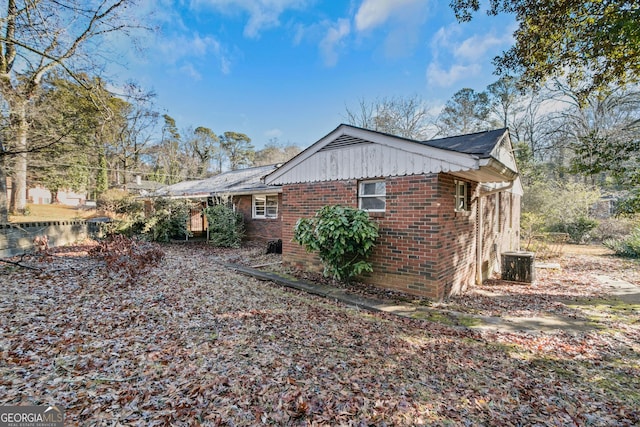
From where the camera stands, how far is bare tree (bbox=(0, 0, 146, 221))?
6285 millimetres

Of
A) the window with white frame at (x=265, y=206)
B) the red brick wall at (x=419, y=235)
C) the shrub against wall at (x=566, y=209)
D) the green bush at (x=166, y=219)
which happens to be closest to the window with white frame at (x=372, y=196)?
the red brick wall at (x=419, y=235)

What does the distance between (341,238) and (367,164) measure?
190 centimetres

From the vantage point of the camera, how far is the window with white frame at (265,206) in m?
12.9

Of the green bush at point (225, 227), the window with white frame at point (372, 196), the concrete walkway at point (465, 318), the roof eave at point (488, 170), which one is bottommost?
the concrete walkway at point (465, 318)

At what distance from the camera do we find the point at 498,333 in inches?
175

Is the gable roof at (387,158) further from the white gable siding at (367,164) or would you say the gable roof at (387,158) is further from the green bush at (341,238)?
the green bush at (341,238)

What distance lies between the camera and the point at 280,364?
318cm

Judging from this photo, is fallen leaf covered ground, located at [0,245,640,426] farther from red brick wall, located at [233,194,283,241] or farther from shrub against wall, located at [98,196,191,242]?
shrub against wall, located at [98,196,191,242]

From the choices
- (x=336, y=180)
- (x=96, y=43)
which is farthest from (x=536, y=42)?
(x=96, y=43)

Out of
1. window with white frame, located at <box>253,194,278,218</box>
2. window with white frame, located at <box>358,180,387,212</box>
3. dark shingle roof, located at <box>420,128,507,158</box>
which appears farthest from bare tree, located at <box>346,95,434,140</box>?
window with white frame, located at <box>358,180,387,212</box>

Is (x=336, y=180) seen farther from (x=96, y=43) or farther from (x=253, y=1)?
(x=96, y=43)

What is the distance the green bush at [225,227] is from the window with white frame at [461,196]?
945 centimetres

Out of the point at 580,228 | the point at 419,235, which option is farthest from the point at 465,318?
the point at 580,228

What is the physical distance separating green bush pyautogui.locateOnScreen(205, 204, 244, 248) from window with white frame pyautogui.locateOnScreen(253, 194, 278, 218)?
1.07 m
